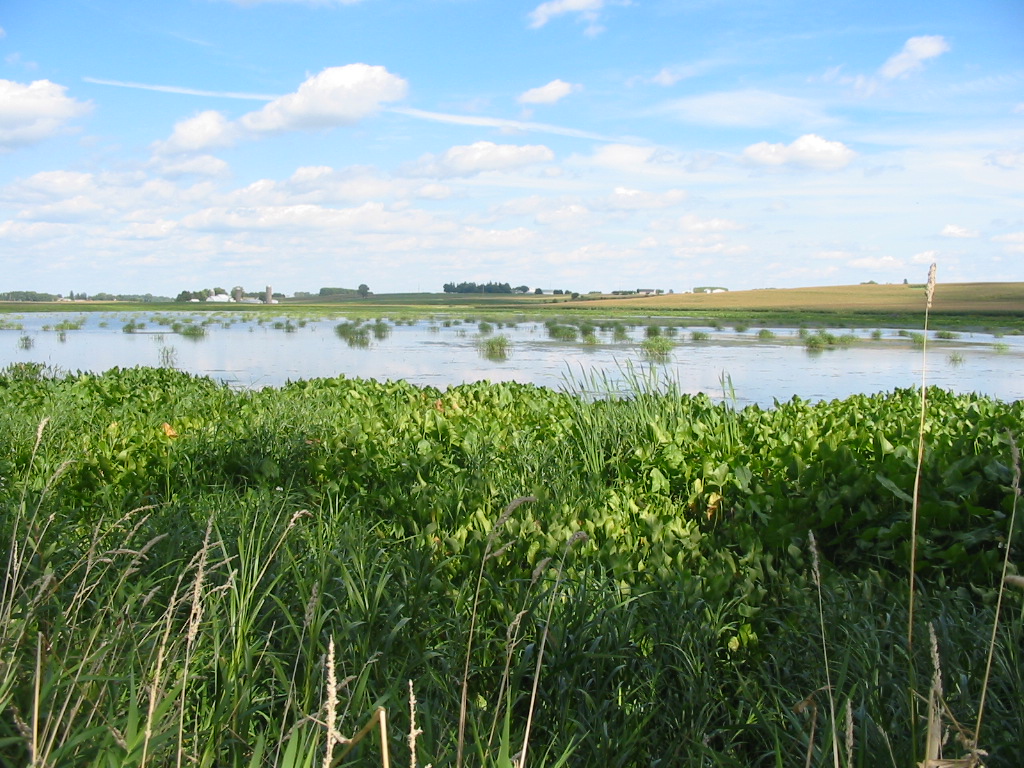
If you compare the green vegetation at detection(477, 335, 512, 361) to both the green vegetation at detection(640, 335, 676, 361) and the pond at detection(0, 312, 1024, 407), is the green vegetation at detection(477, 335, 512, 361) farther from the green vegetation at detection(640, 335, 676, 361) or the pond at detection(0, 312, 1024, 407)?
the green vegetation at detection(640, 335, 676, 361)

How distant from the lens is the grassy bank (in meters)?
2.21

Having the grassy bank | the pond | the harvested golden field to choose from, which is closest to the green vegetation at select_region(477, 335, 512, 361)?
the pond

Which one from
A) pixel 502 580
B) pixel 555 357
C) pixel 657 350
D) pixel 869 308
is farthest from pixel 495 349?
pixel 869 308

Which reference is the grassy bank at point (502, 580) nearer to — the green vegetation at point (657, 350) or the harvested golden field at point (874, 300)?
the green vegetation at point (657, 350)

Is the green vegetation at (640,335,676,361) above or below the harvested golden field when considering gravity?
below

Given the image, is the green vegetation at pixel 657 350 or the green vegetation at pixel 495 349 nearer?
the green vegetation at pixel 657 350

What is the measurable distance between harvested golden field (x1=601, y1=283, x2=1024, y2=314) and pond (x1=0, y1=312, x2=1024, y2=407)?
35.7 feet

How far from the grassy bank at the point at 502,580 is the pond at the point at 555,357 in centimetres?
174

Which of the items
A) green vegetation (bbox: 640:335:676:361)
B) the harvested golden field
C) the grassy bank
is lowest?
the grassy bank

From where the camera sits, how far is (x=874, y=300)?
43.6 meters

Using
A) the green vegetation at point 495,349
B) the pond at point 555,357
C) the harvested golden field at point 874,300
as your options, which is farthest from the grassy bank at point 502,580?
the harvested golden field at point 874,300

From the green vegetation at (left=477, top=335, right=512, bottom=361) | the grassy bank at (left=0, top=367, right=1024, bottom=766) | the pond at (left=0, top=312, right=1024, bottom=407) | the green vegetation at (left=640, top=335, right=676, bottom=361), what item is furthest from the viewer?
the green vegetation at (left=477, top=335, right=512, bottom=361)

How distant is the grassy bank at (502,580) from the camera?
2205 mm

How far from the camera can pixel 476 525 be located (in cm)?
412
